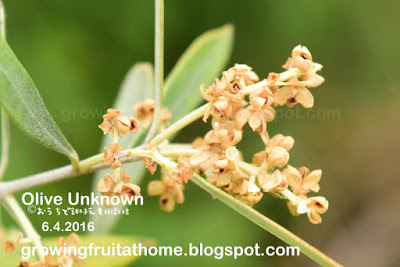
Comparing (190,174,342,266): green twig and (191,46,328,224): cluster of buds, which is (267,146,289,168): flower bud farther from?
(190,174,342,266): green twig

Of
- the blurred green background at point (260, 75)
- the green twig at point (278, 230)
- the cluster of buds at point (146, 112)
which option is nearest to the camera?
the green twig at point (278, 230)

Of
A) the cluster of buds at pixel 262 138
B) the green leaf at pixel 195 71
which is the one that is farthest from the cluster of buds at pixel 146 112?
the cluster of buds at pixel 262 138

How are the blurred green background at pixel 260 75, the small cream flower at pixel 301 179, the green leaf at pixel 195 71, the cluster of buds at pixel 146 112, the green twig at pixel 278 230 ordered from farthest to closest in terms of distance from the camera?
the blurred green background at pixel 260 75 → the green leaf at pixel 195 71 → the cluster of buds at pixel 146 112 → the small cream flower at pixel 301 179 → the green twig at pixel 278 230

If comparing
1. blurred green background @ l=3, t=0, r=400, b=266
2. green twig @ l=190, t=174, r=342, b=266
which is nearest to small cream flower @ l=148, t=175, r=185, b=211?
green twig @ l=190, t=174, r=342, b=266

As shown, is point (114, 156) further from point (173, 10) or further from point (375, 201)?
point (375, 201)

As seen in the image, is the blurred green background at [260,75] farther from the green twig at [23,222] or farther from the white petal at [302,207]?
the white petal at [302,207]

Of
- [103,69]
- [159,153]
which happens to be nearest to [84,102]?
[103,69]

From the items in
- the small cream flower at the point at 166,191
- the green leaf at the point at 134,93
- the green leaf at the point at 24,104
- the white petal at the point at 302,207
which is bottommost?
the white petal at the point at 302,207
